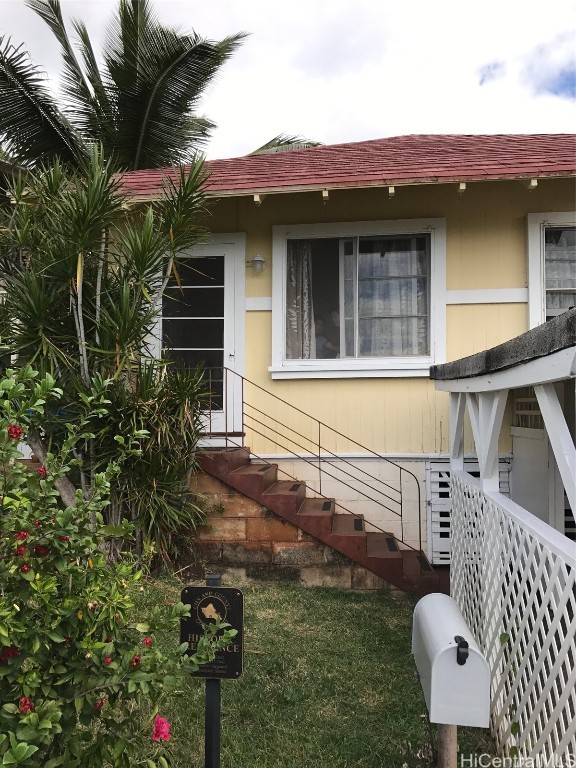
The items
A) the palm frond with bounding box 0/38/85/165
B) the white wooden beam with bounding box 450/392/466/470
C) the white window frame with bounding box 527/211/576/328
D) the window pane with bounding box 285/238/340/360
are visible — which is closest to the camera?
the white wooden beam with bounding box 450/392/466/470

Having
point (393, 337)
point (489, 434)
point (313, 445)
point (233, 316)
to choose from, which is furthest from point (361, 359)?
point (489, 434)

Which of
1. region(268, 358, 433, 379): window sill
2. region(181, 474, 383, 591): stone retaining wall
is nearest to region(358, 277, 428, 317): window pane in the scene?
region(268, 358, 433, 379): window sill

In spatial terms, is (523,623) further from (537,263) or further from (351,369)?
(537,263)

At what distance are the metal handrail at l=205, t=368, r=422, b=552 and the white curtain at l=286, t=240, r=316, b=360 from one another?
0.58 m

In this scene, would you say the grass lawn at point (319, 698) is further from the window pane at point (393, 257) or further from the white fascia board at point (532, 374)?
the window pane at point (393, 257)

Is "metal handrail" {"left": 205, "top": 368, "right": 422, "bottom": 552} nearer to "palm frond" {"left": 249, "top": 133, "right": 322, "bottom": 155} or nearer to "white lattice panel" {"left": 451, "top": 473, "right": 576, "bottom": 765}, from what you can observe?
"white lattice panel" {"left": 451, "top": 473, "right": 576, "bottom": 765}

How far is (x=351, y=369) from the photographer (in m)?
5.98

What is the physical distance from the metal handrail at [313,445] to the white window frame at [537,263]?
2.06m

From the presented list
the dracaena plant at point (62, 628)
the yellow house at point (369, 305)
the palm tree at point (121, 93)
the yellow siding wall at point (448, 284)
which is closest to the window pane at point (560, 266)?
the yellow house at point (369, 305)

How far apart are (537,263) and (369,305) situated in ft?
5.62

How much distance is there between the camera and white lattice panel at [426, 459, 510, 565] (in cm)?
557

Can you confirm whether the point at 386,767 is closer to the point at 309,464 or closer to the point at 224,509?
the point at 224,509

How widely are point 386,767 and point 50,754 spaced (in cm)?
156

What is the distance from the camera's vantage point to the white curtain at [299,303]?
20.3 feet
